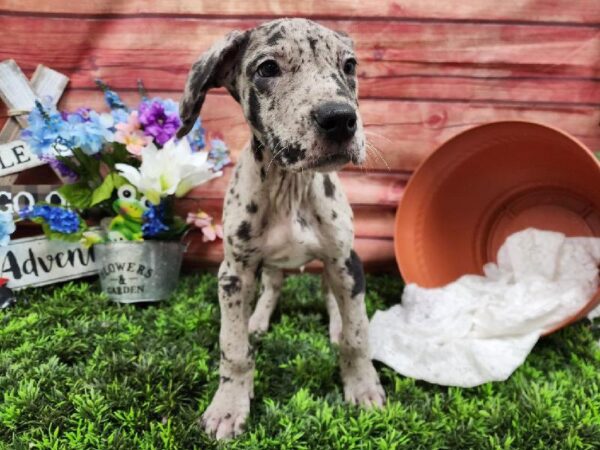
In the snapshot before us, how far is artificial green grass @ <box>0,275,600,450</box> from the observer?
180 cm

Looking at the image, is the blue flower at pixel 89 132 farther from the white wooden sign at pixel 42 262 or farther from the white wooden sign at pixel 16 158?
the white wooden sign at pixel 42 262

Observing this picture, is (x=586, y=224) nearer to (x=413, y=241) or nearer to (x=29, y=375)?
(x=413, y=241)

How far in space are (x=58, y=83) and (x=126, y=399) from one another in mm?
2228

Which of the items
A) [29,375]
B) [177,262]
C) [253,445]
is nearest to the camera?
[253,445]

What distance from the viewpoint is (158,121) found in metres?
2.96

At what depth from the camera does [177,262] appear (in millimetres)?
3080

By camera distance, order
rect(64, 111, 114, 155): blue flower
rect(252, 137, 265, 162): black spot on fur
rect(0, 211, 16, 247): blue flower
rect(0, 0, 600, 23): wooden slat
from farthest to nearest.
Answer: rect(0, 0, 600, 23): wooden slat < rect(64, 111, 114, 155): blue flower < rect(0, 211, 16, 247): blue flower < rect(252, 137, 265, 162): black spot on fur

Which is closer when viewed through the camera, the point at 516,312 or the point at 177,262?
the point at 516,312

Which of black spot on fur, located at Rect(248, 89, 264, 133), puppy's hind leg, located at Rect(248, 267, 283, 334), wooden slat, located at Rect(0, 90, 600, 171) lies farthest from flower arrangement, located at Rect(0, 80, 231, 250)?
black spot on fur, located at Rect(248, 89, 264, 133)


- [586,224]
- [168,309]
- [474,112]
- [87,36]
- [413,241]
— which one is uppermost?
[87,36]

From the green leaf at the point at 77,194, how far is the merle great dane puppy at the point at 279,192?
1.26 m

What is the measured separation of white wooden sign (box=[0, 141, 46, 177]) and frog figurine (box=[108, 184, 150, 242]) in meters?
0.59

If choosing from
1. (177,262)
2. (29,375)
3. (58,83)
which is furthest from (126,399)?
(58,83)

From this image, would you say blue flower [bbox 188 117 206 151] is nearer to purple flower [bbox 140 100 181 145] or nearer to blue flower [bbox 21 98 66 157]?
purple flower [bbox 140 100 181 145]
